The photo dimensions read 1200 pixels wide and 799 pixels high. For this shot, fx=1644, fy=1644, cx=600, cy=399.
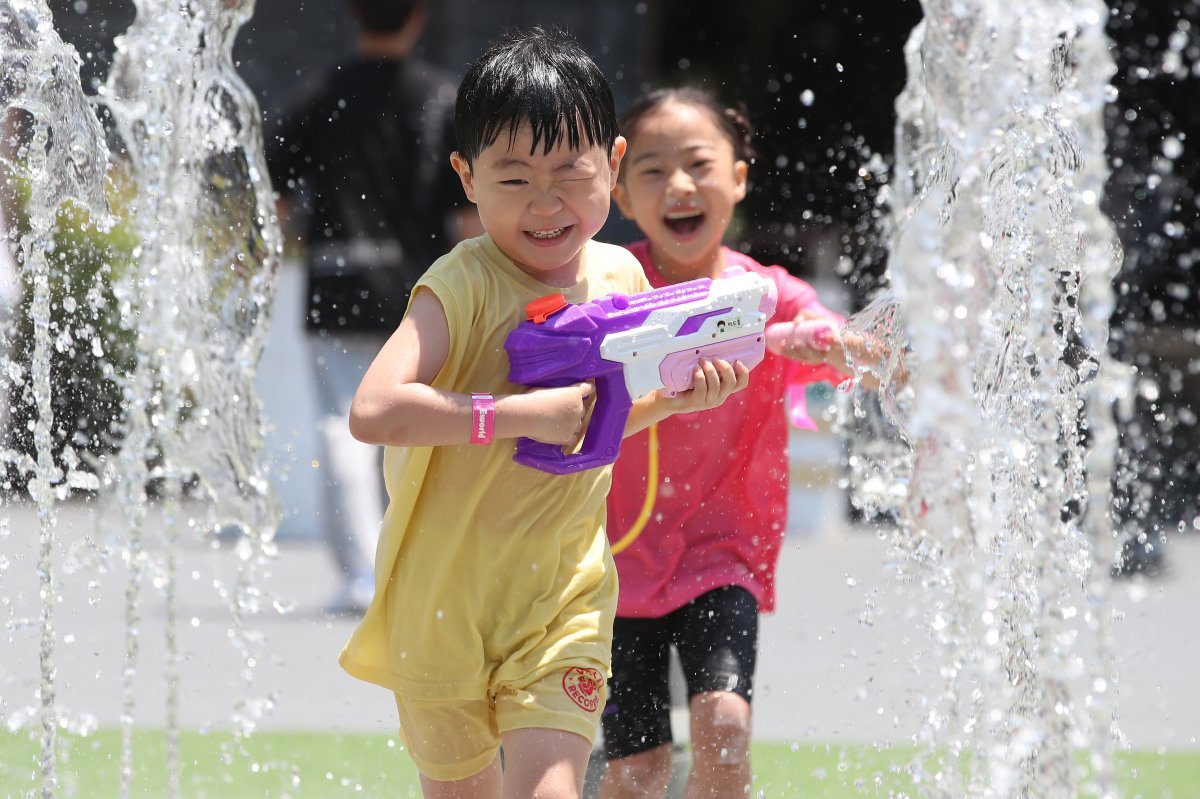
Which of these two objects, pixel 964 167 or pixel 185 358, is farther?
pixel 185 358

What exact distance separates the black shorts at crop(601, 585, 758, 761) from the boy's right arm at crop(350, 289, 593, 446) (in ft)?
2.17

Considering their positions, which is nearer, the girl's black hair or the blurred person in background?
the girl's black hair

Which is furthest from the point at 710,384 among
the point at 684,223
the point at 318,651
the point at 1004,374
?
the point at 318,651

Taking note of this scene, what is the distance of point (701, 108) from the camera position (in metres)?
2.97

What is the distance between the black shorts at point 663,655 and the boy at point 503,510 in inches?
19.1

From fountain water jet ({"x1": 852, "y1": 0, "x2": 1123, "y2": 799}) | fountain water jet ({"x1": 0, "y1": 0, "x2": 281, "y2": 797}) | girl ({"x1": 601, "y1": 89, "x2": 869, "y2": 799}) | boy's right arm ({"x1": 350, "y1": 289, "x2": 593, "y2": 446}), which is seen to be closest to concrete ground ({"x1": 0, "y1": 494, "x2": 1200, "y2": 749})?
fountain water jet ({"x1": 0, "y1": 0, "x2": 281, "y2": 797})

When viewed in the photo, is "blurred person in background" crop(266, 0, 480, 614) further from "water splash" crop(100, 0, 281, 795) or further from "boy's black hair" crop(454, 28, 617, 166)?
"boy's black hair" crop(454, 28, 617, 166)

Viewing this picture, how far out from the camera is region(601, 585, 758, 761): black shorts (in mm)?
2744

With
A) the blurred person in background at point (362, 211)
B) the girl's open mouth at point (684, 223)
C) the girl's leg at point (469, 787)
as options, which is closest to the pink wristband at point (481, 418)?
the girl's leg at point (469, 787)

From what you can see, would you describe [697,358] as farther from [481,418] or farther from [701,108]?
[701,108]

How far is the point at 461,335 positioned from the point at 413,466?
198 mm

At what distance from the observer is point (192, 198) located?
3.55 metres

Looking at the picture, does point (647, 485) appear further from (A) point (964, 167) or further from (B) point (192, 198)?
(B) point (192, 198)

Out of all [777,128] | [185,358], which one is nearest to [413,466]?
[185,358]
